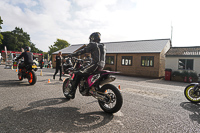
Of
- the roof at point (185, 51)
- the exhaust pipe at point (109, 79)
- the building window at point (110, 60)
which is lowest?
the exhaust pipe at point (109, 79)

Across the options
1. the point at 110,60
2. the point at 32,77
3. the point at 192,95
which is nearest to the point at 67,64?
the point at 32,77

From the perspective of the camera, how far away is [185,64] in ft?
52.9

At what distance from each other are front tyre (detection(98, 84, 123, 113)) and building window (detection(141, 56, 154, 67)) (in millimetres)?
15645

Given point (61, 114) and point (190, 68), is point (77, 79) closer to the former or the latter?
point (61, 114)

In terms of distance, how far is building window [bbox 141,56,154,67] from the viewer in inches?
704

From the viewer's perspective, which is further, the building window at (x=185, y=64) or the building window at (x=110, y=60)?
the building window at (x=110, y=60)

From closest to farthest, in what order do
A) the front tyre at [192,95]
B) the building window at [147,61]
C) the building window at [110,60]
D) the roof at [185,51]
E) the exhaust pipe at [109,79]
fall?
the exhaust pipe at [109,79] < the front tyre at [192,95] < the roof at [185,51] < the building window at [147,61] < the building window at [110,60]

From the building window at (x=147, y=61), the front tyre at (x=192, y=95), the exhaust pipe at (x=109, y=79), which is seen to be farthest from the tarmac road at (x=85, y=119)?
the building window at (x=147, y=61)

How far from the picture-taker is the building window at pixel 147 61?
58.7ft

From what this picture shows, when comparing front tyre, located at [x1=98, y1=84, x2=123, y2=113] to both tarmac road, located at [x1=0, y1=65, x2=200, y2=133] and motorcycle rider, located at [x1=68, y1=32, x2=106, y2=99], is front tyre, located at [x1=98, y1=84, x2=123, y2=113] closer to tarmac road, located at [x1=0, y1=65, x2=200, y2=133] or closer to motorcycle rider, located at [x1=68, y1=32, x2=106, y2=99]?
tarmac road, located at [x1=0, y1=65, x2=200, y2=133]

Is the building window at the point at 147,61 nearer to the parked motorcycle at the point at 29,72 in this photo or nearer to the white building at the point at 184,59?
the white building at the point at 184,59

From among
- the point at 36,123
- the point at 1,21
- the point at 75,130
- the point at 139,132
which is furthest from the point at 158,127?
the point at 1,21

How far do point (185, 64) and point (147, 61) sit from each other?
174 inches

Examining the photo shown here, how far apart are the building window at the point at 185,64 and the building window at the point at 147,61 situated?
3214mm
